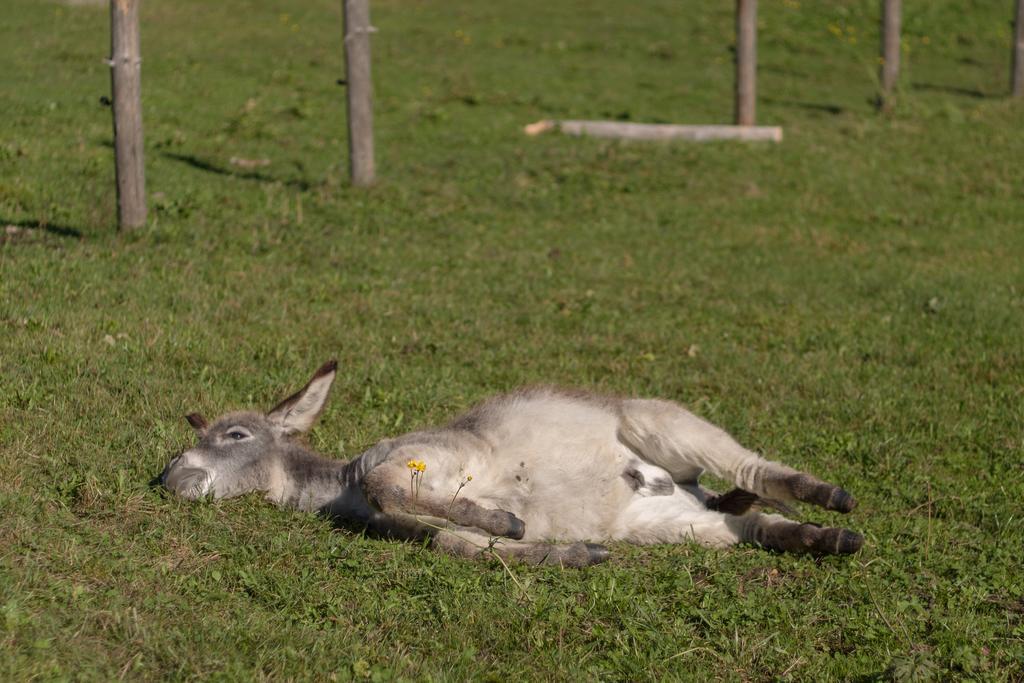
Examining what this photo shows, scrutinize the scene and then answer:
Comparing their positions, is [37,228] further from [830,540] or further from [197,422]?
[830,540]

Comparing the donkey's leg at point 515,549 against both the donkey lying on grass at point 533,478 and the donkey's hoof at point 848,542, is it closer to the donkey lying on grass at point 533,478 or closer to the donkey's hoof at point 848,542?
the donkey lying on grass at point 533,478

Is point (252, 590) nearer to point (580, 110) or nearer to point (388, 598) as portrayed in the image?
point (388, 598)

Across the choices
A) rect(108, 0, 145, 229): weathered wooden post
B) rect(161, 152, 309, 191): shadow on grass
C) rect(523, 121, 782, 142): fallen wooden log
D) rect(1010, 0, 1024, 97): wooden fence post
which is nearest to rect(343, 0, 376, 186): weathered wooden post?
rect(161, 152, 309, 191): shadow on grass

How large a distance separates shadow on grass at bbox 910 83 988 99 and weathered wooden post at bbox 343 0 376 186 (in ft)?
43.4

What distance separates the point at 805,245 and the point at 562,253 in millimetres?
3145

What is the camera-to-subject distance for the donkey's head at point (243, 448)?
18.2ft

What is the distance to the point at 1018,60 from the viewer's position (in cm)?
2197

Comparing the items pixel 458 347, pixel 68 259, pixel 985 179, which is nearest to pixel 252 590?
pixel 458 347

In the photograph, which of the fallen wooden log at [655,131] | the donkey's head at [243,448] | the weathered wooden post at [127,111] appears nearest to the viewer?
the donkey's head at [243,448]

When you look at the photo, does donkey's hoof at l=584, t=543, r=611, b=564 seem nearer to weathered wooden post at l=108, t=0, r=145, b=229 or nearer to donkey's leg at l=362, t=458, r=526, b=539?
donkey's leg at l=362, t=458, r=526, b=539

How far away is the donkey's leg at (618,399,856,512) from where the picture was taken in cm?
589

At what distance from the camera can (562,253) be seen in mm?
12469

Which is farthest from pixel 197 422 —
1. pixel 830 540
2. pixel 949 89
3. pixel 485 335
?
pixel 949 89

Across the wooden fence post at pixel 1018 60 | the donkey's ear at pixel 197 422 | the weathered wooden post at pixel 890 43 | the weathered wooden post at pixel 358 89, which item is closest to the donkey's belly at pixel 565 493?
the donkey's ear at pixel 197 422
